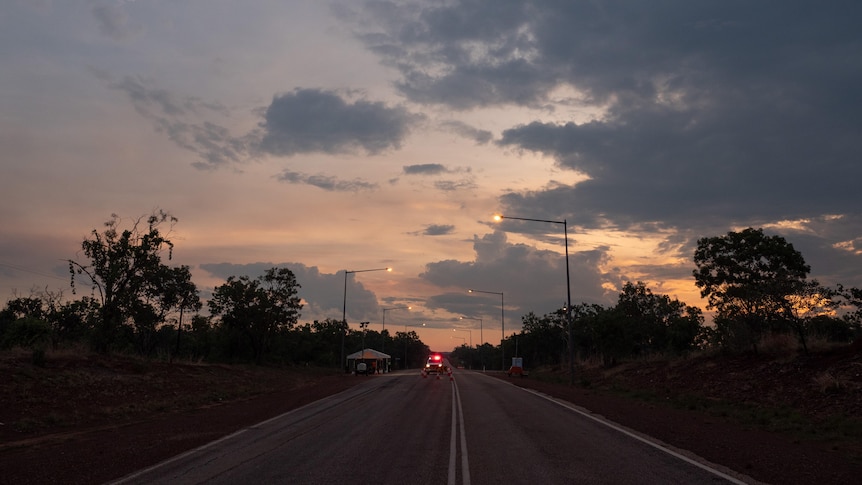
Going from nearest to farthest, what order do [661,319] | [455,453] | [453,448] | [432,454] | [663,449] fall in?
[432,454] → [455,453] → [663,449] → [453,448] → [661,319]

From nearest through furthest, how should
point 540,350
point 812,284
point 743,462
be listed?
point 743,462, point 812,284, point 540,350

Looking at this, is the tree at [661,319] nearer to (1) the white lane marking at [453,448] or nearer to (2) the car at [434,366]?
(2) the car at [434,366]

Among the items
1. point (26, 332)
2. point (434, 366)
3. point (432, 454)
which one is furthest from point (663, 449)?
point (434, 366)

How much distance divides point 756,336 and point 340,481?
2591 cm

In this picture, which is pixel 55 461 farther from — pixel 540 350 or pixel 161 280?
pixel 540 350

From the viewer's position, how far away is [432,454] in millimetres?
12242

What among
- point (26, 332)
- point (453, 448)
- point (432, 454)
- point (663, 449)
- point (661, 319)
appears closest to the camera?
point (432, 454)

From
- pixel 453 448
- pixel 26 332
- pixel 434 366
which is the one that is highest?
pixel 26 332

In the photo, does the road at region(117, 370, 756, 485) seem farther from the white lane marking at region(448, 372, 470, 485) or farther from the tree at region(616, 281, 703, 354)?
the tree at region(616, 281, 703, 354)

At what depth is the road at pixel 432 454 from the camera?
9852mm

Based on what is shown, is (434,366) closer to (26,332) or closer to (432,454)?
(26,332)

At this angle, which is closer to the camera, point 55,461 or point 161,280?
point 55,461

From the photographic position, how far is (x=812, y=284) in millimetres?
24312

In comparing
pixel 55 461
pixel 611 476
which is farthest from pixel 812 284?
pixel 55 461
